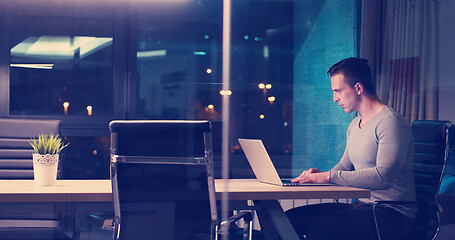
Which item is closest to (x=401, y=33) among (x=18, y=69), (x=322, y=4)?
(x=322, y=4)

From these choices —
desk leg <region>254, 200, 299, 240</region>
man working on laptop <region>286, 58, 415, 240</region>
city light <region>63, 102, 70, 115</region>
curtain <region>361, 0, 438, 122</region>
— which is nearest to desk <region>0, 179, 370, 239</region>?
desk leg <region>254, 200, 299, 240</region>

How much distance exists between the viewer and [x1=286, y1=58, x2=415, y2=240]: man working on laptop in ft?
7.89

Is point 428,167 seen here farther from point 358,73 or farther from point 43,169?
point 43,169

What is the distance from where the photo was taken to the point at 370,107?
2.66 meters

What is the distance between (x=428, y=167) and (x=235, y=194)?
3.32 ft

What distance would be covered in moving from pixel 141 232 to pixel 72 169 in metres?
3.17

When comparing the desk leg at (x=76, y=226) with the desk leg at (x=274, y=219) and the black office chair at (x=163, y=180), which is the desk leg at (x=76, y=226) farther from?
the desk leg at (x=274, y=219)

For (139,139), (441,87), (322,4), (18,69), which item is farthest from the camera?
(322,4)

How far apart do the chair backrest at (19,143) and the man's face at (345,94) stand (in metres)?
1.55

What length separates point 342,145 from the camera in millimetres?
4852

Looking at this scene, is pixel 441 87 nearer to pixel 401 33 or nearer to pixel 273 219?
pixel 401 33

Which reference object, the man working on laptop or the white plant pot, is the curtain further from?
the white plant pot

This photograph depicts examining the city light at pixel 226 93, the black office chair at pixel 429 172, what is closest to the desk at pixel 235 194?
the black office chair at pixel 429 172

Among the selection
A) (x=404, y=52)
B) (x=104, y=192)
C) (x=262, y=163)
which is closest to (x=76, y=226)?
(x=104, y=192)
